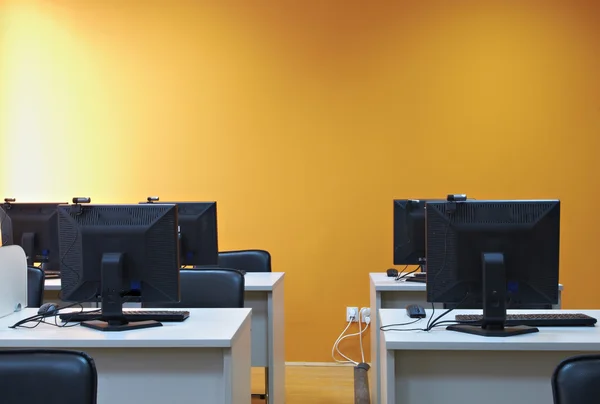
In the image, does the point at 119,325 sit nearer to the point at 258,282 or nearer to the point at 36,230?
the point at 258,282

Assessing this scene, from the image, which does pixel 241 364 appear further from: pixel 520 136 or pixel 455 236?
pixel 520 136

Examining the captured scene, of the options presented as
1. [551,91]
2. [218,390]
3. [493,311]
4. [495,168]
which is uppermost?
[551,91]

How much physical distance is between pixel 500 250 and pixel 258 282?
4.99 feet

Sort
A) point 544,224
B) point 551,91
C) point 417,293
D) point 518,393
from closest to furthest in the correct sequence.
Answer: point 518,393, point 544,224, point 417,293, point 551,91

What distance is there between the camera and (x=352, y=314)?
4.57m

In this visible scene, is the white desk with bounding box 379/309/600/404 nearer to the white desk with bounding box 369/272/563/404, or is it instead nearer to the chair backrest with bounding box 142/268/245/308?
the chair backrest with bounding box 142/268/245/308

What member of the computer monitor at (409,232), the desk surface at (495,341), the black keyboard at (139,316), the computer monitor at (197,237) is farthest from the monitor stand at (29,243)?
the desk surface at (495,341)

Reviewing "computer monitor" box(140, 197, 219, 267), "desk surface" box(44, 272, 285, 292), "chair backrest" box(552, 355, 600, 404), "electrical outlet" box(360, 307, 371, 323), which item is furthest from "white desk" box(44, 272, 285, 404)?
"chair backrest" box(552, 355, 600, 404)

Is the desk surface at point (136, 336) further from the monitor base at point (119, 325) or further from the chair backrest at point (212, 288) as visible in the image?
the chair backrest at point (212, 288)

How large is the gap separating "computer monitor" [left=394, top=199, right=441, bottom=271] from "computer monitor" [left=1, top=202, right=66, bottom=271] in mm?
2057

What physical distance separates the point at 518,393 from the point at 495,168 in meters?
2.77

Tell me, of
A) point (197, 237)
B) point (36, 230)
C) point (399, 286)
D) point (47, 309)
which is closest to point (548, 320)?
point (399, 286)

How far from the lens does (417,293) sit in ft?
10.8

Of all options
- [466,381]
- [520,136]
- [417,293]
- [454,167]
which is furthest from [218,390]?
[520,136]
